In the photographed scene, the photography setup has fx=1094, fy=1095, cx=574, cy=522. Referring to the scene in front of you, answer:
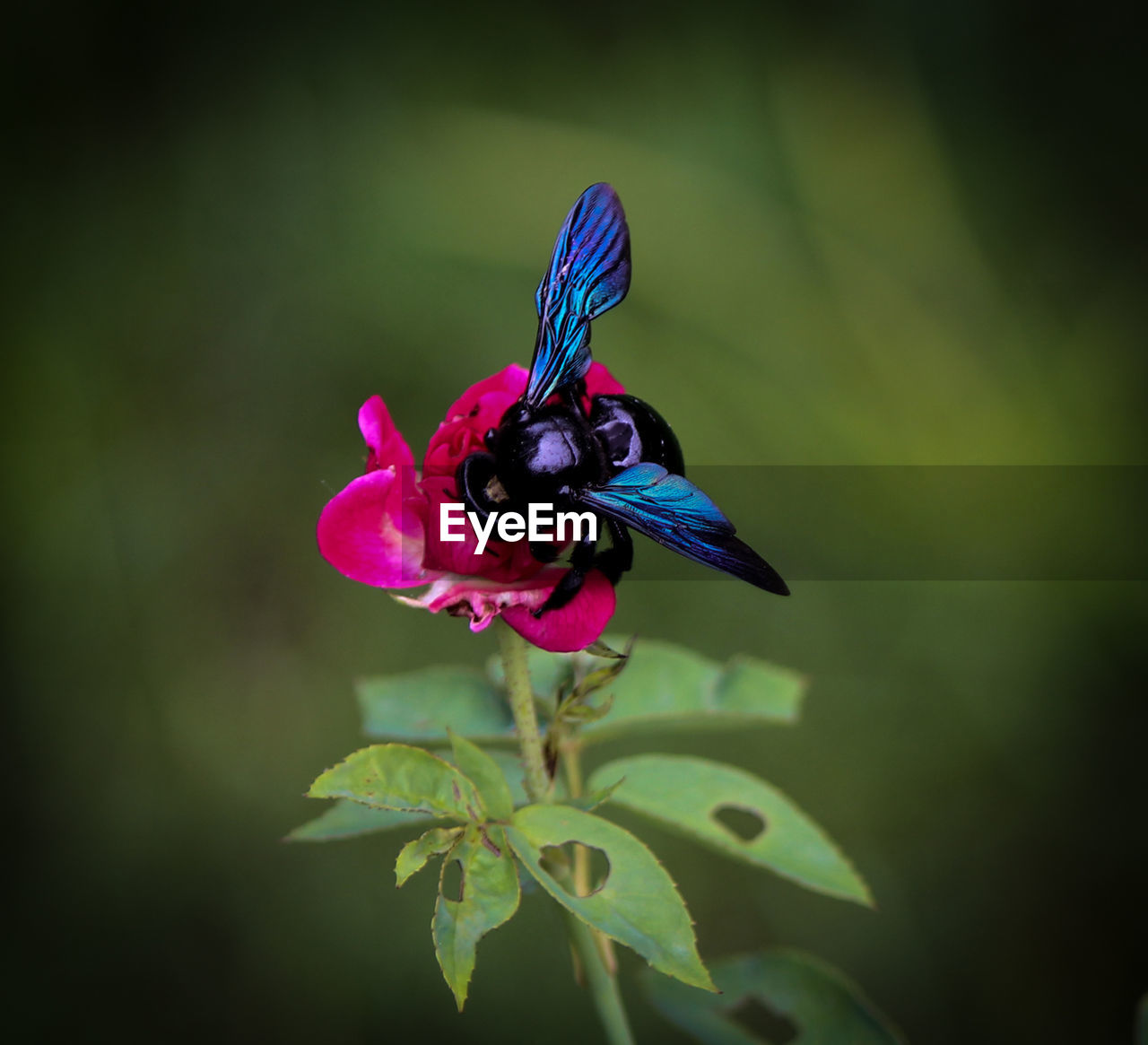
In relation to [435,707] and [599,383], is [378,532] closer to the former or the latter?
[599,383]

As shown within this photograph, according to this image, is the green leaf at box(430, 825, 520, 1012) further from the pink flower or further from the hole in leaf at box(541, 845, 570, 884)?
the pink flower

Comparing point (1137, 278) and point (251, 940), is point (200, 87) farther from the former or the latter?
point (1137, 278)

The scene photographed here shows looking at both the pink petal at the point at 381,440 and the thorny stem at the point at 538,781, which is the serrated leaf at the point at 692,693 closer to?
the thorny stem at the point at 538,781

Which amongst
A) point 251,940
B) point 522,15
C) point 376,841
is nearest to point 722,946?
point 376,841

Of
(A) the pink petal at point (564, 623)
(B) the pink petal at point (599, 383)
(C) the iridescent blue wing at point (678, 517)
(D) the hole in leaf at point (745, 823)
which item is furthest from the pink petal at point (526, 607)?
(D) the hole in leaf at point (745, 823)

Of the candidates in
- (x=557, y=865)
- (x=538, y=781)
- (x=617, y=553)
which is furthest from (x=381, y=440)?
(x=557, y=865)

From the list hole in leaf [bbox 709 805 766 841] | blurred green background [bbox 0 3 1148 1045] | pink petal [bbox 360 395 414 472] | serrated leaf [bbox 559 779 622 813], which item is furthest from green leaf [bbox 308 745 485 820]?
blurred green background [bbox 0 3 1148 1045]
